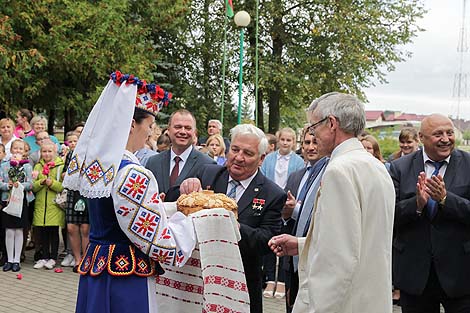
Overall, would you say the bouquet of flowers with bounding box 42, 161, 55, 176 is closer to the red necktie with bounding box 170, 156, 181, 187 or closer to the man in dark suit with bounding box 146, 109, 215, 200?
the man in dark suit with bounding box 146, 109, 215, 200

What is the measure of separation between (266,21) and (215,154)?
18306 mm

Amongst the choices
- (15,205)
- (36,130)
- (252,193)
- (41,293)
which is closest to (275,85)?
(36,130)

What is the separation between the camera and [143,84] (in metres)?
4.00

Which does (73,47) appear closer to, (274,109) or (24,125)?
(24,125)

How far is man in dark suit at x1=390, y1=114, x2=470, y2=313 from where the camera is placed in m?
5.13

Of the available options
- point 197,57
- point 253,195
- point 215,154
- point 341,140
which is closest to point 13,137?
point 215,154

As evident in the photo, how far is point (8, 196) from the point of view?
32.8ft

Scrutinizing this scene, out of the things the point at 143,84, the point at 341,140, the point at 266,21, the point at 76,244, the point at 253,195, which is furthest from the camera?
the point at 266,21

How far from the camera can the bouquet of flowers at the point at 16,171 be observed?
32.8ft

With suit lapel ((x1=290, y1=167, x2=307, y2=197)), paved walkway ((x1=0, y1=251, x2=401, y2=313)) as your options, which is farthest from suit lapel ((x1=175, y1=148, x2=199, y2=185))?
paved walkway ((x1=0, y1=251, x2=401, y2=313))

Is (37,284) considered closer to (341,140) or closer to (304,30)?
(341,140)

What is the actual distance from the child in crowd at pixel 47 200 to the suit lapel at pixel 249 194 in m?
5.99

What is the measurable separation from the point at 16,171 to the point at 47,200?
64cm

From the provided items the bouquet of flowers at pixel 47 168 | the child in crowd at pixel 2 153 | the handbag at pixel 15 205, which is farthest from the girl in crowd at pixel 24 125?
the handbag at pixel 15 205
